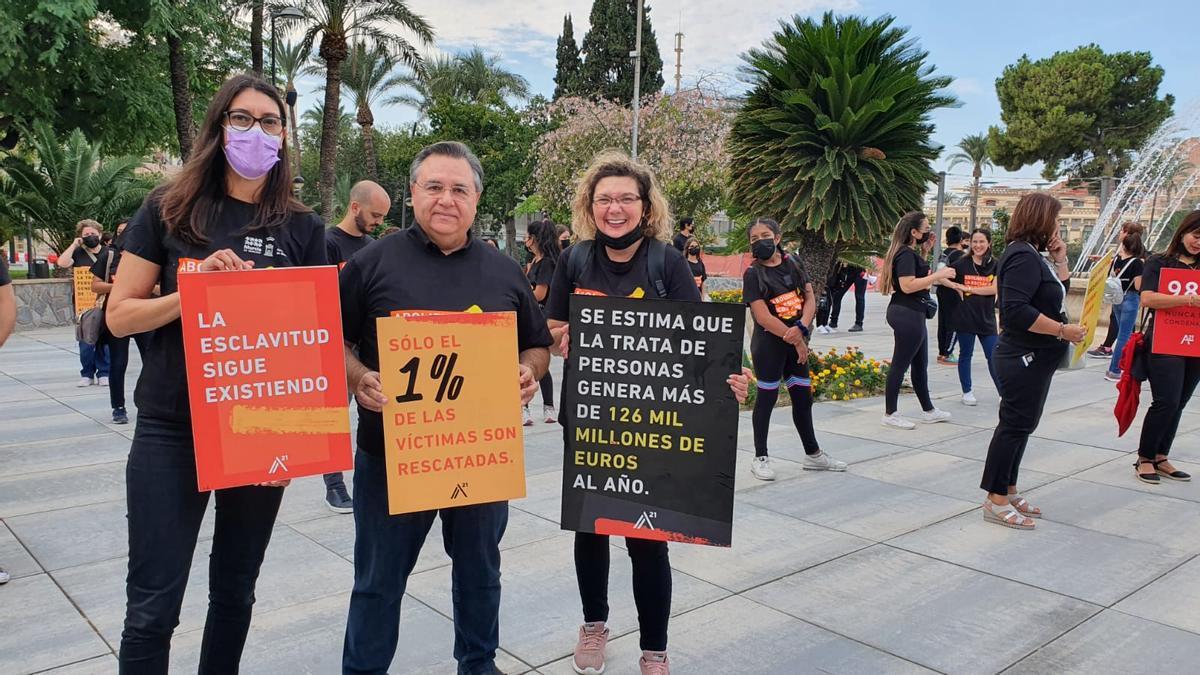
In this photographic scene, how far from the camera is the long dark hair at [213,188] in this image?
242 centimetres

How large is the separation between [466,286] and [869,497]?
389 cm

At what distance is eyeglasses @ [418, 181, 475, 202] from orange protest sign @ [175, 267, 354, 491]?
0.42 metres

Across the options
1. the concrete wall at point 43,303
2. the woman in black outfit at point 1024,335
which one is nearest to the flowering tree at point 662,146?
the concrete wall at point 43,303

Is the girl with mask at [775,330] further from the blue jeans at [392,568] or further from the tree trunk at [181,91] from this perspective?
the tree trunk at [181,91]

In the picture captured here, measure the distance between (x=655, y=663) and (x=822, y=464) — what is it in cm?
354

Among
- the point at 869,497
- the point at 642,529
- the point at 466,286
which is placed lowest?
the point at 869,497

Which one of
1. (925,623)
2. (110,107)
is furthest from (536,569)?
(110,107)

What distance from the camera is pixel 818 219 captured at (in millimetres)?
8383

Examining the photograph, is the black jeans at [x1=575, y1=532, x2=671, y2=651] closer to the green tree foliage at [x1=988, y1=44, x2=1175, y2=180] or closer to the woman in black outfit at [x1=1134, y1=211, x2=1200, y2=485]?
the woman in black outfit at [x1=1134, y1=211, x2=1200, y2=485]

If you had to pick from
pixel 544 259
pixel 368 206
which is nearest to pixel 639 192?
pixel 368 206

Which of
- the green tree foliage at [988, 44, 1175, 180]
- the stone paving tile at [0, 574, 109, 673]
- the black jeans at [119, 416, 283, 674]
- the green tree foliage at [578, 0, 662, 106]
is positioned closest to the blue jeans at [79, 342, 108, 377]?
the stone paving tile at [0, 574, 109, 673]

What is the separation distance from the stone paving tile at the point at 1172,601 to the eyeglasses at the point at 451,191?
3549mm

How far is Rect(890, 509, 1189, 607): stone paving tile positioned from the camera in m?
4.23

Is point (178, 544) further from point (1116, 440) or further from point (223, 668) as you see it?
point (1116, 440)
